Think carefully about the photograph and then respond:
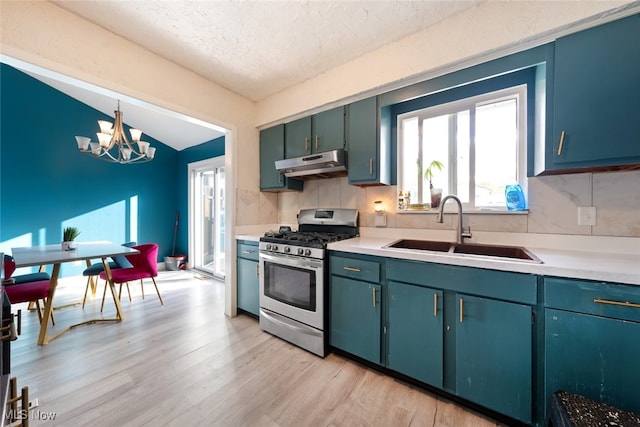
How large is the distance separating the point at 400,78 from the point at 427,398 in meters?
2.31

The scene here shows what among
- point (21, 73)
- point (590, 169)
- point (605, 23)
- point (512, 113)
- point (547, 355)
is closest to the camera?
point (547, 355)

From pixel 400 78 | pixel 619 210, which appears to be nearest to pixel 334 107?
pixel 400 78

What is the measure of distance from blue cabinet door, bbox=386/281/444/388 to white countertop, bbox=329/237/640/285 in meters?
0.21

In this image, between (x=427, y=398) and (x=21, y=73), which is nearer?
(x=427, y=398)

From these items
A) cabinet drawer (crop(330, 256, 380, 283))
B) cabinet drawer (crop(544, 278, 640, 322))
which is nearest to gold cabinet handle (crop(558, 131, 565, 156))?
cabinet drawer (crop(544, 278, 640, 322))

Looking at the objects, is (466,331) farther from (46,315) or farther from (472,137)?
(46,315)

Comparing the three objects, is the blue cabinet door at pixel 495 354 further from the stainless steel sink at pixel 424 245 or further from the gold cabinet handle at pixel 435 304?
the stainless steel sink at pixel 424 245

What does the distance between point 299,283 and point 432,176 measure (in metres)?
1.56

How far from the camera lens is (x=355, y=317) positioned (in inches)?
72.7

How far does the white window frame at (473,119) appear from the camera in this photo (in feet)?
6.01

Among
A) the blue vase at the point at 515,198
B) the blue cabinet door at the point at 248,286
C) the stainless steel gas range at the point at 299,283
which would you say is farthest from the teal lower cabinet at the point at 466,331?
the blue cabinet door at the point at 248,286

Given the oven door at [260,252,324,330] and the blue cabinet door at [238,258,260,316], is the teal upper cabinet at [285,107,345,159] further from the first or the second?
the blue cabinet door at [238,258,260,316]

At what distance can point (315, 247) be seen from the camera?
2.01 metres

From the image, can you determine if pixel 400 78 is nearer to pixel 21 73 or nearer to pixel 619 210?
pixel 619 210
